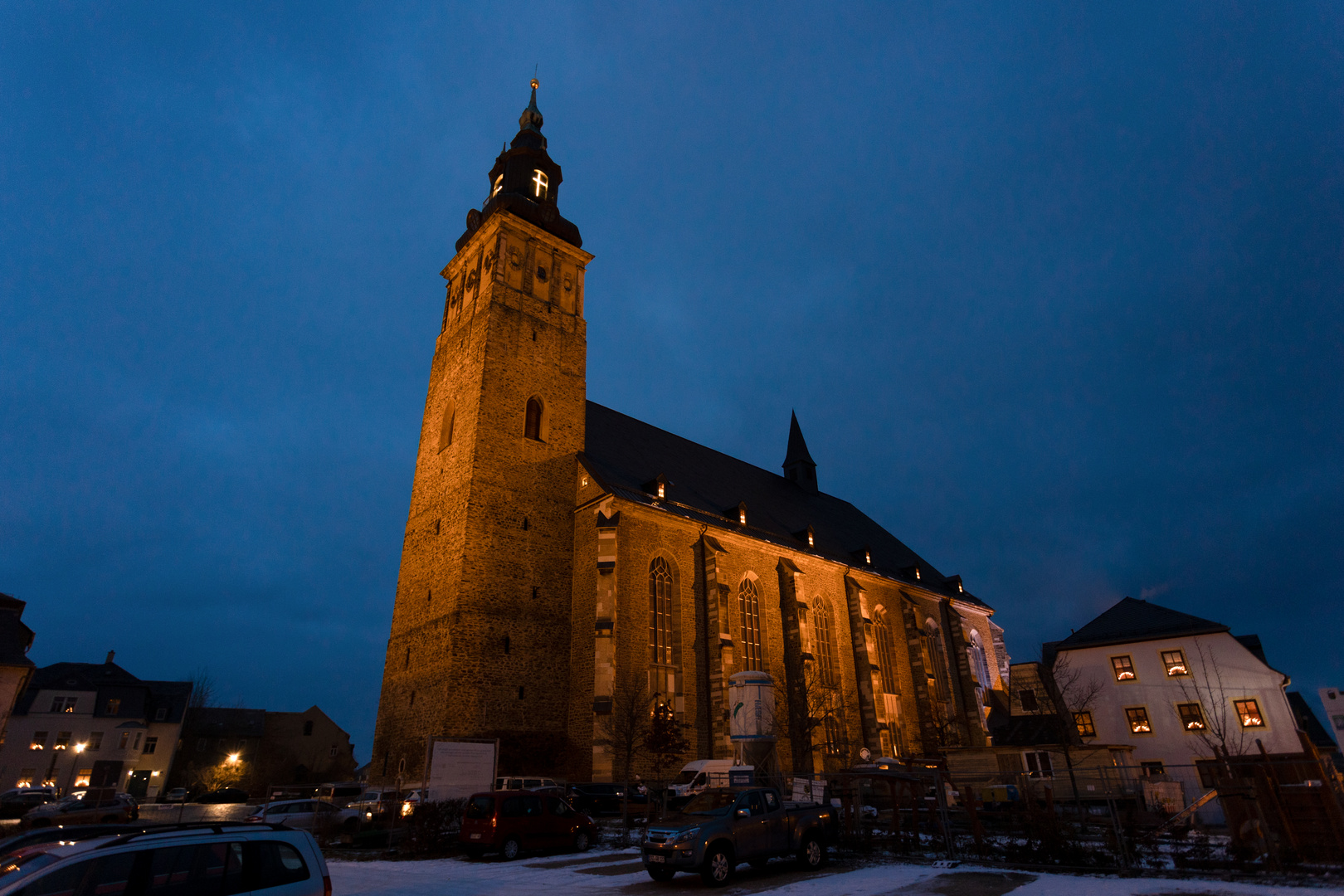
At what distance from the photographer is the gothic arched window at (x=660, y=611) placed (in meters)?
27.5

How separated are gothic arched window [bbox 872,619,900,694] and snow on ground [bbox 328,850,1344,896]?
25410 mm

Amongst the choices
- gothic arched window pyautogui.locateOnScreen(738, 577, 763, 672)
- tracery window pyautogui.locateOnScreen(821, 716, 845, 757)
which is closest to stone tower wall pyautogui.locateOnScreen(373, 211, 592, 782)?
gothic arched window pyautogui.locateOnScreen(738, 577, 763, 672)

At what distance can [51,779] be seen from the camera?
41.9 metres

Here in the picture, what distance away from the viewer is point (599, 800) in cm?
2125

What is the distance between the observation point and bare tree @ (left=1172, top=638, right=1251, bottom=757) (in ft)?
90.5

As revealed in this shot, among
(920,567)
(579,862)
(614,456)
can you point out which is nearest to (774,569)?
(614,456)

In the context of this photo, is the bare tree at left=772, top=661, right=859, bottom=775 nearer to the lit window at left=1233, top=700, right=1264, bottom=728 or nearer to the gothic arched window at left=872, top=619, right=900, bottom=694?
the gothic arched window at left=872, top=619, right=900, bottom=694

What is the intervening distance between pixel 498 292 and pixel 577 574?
13328 mm

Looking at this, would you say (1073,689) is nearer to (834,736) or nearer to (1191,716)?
(1191,716)

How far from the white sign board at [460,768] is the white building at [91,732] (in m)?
35.9

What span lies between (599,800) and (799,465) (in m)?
32.5

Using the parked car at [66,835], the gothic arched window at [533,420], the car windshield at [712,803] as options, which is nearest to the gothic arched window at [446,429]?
the gothic arched window at [533,420]

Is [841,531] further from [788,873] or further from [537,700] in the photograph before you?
[788,873]

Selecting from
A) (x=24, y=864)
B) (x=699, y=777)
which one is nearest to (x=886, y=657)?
(x=699, y=777)
